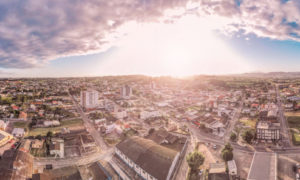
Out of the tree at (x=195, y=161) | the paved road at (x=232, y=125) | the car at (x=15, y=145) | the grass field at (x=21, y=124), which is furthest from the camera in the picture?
the grass field at (x=21, y=124)

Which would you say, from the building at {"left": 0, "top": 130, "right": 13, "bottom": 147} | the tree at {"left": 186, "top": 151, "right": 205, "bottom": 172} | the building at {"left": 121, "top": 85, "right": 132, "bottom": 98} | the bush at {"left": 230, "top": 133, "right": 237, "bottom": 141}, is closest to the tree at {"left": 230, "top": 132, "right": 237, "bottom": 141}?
the bush at {"left": 230, "top": 133, "right": 237, "bottom": 141}

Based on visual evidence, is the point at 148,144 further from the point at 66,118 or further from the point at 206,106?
the point at 206,106

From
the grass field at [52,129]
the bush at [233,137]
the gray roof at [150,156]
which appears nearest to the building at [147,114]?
the grass field at [52,129]

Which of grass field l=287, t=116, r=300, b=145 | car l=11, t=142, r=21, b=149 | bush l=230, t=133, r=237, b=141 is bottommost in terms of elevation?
car l=11, t=142, r=21, b=149

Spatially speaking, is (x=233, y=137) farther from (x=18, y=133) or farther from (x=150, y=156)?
(x=18, y=133)

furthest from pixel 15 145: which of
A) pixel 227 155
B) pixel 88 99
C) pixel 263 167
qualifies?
pixel 263 167

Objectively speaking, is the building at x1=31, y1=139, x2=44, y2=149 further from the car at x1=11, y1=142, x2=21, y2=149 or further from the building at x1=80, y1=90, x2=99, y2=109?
the building at x1=80, y1=90, x2=99, y2=109

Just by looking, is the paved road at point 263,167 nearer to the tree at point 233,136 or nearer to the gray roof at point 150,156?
the tree at point 233,136
